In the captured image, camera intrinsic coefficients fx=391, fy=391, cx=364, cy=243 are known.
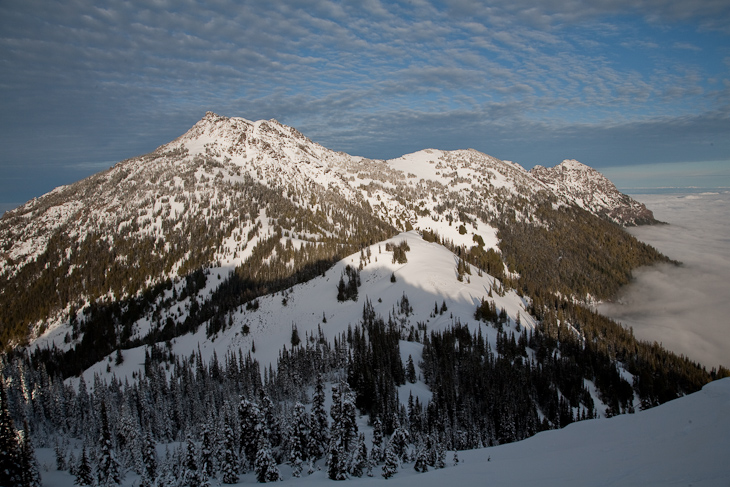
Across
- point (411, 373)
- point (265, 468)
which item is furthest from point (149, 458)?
point (411, 373)

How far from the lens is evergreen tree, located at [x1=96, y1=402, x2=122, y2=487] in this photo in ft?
138

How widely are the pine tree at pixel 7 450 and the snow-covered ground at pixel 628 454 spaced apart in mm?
36794

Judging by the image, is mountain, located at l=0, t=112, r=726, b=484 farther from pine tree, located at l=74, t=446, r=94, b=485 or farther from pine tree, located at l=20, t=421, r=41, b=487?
pine tree, located at l=20, t=421, r=41, b=487

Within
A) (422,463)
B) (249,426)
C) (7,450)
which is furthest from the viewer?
(249,426)

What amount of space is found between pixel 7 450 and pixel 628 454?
2005 inches

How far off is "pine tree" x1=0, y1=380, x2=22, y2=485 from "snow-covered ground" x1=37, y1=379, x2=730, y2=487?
3679 centimetres

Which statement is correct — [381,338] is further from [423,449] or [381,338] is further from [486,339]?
[423,449]

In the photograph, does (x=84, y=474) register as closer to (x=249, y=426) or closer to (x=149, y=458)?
(x=149, y=458)

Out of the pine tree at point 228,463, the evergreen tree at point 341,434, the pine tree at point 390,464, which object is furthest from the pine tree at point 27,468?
the pine tree at point 390,464

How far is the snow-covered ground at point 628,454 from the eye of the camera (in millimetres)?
16875

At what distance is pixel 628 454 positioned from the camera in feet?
66.9

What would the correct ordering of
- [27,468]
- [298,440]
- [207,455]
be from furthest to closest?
[298,440], [207,455], [27,468]

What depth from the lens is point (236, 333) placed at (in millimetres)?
134250

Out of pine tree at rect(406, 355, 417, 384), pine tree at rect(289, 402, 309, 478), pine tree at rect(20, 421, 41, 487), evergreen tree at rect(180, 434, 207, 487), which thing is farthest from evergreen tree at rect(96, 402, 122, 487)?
pine tree at rect(406, 355, 417, 384)
